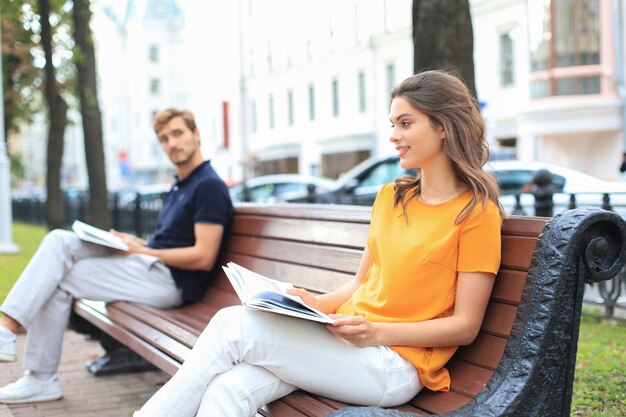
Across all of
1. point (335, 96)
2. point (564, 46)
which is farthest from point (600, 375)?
point (335, 96)

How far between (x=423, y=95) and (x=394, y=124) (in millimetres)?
157

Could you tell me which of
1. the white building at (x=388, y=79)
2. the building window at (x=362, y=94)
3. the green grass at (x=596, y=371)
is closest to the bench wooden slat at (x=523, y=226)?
the green grass at (x=596, y=371)

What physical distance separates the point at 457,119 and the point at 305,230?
1.75 m

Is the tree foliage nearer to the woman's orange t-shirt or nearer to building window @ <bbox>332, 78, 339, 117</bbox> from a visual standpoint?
the woman's orange t-shirt

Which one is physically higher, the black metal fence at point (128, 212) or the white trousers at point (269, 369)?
the black metal fence at point (128, 212)

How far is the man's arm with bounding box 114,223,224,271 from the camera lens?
16.6ft

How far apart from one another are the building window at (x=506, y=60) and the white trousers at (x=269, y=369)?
28905 millimetres

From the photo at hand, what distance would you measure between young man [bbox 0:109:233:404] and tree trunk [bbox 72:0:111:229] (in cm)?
629

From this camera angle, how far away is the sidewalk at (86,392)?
473 cm

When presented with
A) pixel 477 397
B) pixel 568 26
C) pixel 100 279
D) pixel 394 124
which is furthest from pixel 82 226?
pixel 568 26

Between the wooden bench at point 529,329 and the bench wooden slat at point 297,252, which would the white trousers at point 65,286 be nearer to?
the bench wooden slat at point 297,252

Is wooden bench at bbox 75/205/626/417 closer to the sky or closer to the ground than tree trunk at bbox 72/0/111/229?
closer to the ground

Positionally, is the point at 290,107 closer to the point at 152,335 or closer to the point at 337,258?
the point at 152,335

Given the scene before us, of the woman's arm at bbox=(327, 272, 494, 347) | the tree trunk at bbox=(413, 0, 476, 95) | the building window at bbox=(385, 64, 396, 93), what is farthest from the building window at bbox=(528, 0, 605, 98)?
the woman's arm at bbox=(327, 272, 494, 347)
